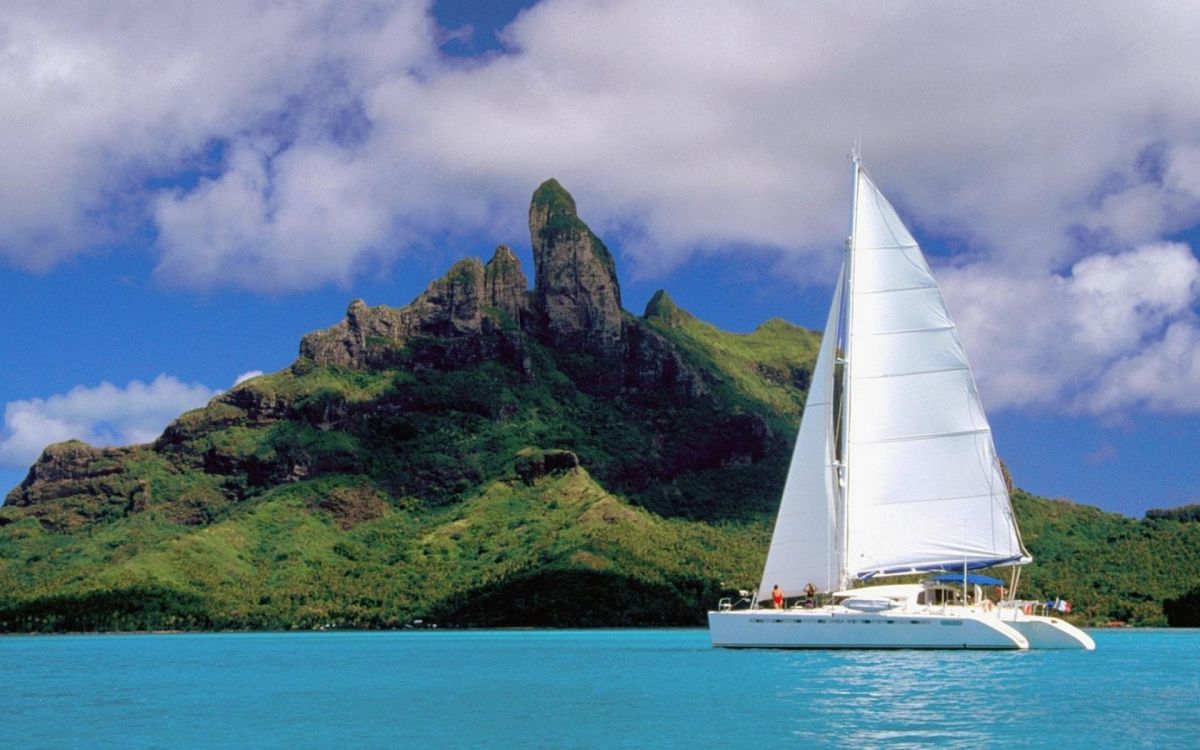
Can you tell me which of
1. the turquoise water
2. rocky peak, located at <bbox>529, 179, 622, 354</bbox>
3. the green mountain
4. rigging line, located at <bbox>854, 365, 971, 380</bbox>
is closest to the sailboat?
rigging line, located at <bbox>854, 365, 971, 380</bbox>

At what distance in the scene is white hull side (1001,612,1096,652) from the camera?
138ft

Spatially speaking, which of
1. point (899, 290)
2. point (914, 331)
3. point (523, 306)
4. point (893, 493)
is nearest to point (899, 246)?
point (899, 290)

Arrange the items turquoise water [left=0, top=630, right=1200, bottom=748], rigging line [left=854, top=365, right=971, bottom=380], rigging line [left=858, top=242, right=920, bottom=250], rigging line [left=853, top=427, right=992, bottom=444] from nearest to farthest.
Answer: turquoise water [left=0, top=630, right=1200, bottom=748], rigging line [left=853, top=427, right=992, bottom=444], rigging line [left=854, top=365, right=971, bottom=380], rigging line [left=858, top=242, right=920, bottom=250]

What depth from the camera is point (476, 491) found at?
5620 inches

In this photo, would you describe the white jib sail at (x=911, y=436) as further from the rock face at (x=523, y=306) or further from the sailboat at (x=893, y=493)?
the rock face at (x=523, y=306)

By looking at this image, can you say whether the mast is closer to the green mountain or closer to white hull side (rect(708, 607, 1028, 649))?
white hull side (rect(708, 607, 1028, 649))

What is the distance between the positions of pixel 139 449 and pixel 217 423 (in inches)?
355

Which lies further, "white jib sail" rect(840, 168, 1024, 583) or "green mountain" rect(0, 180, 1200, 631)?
"green mountain" rect(0, 180, 1200, 631)

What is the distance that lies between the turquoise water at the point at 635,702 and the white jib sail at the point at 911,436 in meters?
3.40

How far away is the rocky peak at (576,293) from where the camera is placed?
168750 millimetres

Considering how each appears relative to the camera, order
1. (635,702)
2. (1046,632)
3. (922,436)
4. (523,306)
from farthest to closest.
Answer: (523,306)
(1046,632)
(922,436)
(635,702)

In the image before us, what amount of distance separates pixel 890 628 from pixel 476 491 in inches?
4119

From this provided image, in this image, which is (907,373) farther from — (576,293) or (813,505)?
(576,293)

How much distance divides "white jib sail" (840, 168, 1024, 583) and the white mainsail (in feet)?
0.10
